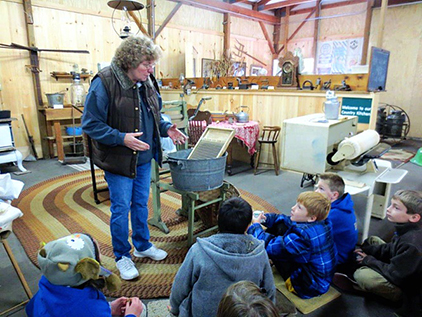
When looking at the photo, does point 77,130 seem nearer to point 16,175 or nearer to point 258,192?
point 16,175

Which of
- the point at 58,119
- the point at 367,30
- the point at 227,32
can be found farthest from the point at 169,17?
the point at 367,30

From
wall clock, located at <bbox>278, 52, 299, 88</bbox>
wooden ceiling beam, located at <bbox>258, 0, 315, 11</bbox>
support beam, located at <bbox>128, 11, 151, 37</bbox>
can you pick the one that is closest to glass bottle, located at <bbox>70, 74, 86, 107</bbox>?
support beam, located at <bbox>128, 11, 151, 37</bbox>

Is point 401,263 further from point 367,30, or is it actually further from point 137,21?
point 367,30

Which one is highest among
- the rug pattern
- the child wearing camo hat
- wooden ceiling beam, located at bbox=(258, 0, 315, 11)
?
wooden ceiling beam, located at bbox=(258, 0, 315, 11)

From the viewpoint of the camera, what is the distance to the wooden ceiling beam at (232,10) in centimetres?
658

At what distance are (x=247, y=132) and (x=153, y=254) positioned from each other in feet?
7.49

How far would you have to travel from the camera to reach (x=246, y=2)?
793cm

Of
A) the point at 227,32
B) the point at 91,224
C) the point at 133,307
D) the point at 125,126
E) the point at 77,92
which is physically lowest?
the point at 91,224

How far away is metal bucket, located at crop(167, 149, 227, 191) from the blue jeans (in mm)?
211

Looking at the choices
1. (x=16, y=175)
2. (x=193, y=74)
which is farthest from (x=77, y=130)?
(x=193, y=74)

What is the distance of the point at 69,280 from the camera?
98 centimetres

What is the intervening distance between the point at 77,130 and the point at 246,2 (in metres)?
5.55

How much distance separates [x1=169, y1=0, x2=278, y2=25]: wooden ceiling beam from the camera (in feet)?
21.6

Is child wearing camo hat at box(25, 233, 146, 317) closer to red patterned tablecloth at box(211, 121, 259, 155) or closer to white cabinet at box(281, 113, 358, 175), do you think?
white cabinet at box(281, 113, 358, 175)
